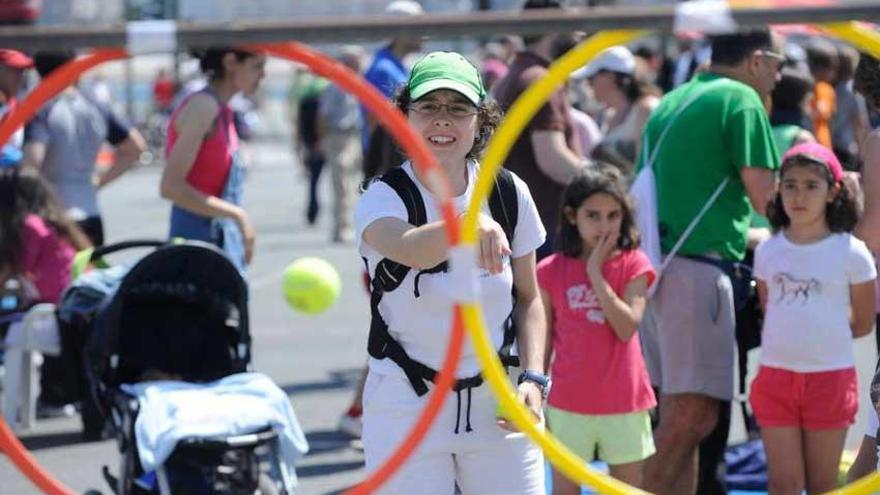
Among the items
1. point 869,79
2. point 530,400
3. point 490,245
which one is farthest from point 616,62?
point 490,245

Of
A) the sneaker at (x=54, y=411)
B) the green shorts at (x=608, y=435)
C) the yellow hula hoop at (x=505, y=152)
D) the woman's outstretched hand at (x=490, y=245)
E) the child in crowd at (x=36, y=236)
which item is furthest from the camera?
the sneaker at (x=54, y=411)

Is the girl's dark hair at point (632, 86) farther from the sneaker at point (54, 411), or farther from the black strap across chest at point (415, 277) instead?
the black strap across chest at point (415, 277)

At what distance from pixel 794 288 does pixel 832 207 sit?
33cm

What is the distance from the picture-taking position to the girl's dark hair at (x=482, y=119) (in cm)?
495

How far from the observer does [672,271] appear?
664 centimetres

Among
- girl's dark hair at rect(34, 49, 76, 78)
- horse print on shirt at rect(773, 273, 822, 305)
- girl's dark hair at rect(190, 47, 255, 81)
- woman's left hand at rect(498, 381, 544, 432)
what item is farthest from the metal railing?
girl's dark hair at rect(34, 49, 76, 78)

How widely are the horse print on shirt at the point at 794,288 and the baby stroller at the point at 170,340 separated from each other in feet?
5.97

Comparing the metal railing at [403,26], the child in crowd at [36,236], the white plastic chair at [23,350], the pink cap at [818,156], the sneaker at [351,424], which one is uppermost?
the metal railing at [403,26]

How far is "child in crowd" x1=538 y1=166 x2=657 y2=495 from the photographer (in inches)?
245

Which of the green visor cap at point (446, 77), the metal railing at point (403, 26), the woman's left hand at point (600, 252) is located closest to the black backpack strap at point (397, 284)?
the green visor cap at point (446, 77)

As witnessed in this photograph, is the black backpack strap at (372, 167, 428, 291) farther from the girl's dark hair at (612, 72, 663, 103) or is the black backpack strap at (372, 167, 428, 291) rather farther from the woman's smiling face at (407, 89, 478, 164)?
the girl's dark hair at (612, 72, 663, 103)

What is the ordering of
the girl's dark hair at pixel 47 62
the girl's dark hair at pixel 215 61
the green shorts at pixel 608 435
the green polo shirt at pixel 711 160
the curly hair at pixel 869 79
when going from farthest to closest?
the girl's dark hair at pixel 47 62, the girl's dark hair at pixel 215 61, the green polo shirt at pixel 711 160, the green shorts at pixel 608 435, the curly hair at pixel 869 79

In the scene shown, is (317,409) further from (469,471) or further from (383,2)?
(383,2)

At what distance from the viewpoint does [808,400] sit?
6.29 metres
